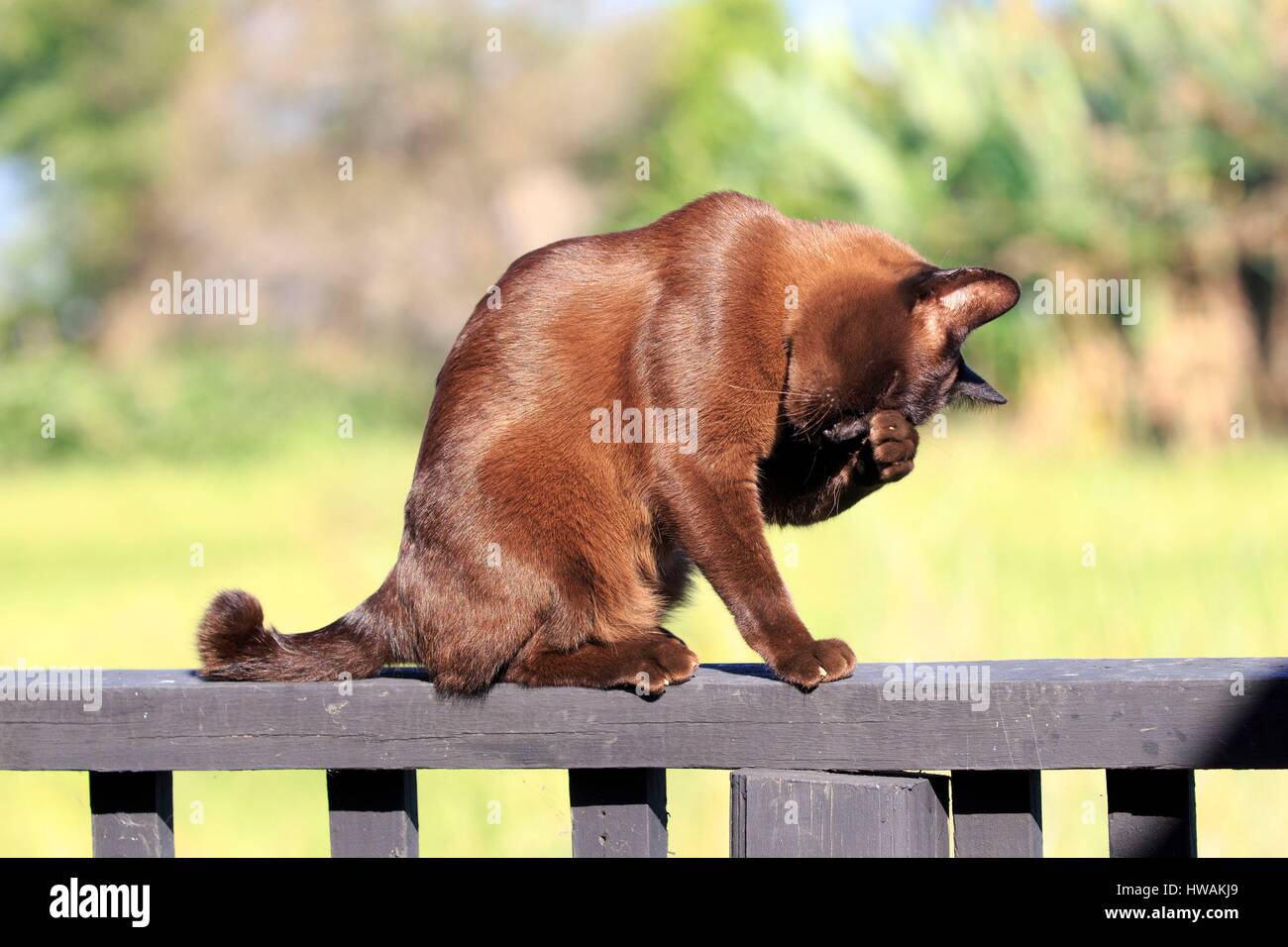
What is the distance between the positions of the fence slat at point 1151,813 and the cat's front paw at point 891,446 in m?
0.67

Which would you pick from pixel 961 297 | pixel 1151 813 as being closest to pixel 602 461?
pixel 961 297

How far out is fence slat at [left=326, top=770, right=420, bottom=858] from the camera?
1.78m

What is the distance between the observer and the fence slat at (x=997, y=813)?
1.64 m

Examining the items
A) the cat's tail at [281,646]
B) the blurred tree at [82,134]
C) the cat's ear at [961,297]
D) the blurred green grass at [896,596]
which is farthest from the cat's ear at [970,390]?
the blurred tree at [82,134]

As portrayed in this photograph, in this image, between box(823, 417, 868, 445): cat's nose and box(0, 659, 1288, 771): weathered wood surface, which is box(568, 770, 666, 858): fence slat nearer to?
box(0, 659, 1288, 771): weathered wood surface

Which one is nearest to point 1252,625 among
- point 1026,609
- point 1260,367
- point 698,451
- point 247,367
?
point 1026,609

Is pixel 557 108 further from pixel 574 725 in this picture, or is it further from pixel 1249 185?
pixel 574 725

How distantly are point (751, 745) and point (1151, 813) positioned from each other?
0.46 m

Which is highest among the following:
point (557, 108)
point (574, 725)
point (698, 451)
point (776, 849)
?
point (557, 108)

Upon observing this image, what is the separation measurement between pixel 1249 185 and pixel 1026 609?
17.2 ft

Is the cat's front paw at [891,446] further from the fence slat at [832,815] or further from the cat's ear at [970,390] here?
the fence slat at [832,815]

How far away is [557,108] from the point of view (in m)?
20.3

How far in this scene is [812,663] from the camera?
1.81 meters

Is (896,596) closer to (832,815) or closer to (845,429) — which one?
(845,429)
